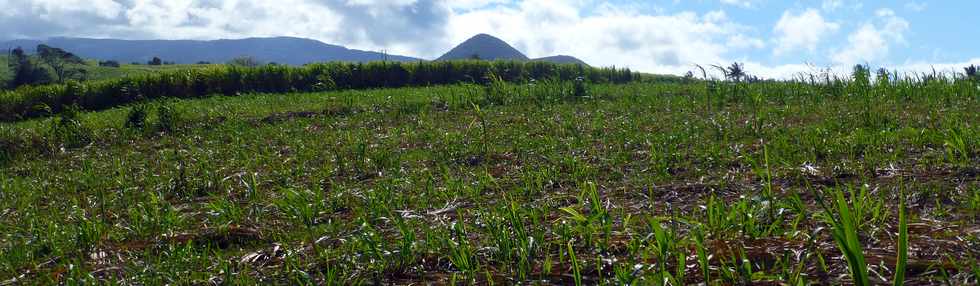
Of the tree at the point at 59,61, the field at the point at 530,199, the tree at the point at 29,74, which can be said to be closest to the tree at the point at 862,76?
the field at the point at 530,199

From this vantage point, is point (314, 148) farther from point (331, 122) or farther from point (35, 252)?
point (35, 252)

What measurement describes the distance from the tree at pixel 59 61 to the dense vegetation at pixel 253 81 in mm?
49310

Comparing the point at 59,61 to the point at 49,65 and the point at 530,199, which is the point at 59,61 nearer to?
the point at 49,65

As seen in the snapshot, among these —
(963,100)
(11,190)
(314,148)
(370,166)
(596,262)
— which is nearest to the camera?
(596,262)

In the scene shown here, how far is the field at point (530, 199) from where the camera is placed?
9.40ft

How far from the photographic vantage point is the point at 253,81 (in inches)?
830

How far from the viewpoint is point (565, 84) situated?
12812 mm

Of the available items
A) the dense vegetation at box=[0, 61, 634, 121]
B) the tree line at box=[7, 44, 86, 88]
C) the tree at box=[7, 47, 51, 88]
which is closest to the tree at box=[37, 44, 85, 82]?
the tree line at box=[7, 44, 86, 88]

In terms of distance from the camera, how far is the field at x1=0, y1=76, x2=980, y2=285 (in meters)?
2.87

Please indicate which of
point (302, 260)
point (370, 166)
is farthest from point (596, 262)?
point (370, 166)

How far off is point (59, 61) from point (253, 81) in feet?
180

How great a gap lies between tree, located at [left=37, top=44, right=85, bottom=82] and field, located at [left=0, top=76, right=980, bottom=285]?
2437 inches

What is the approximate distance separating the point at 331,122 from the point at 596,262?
305 inches

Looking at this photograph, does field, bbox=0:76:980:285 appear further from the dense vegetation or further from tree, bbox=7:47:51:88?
tree, bbox=7:47:51:88
